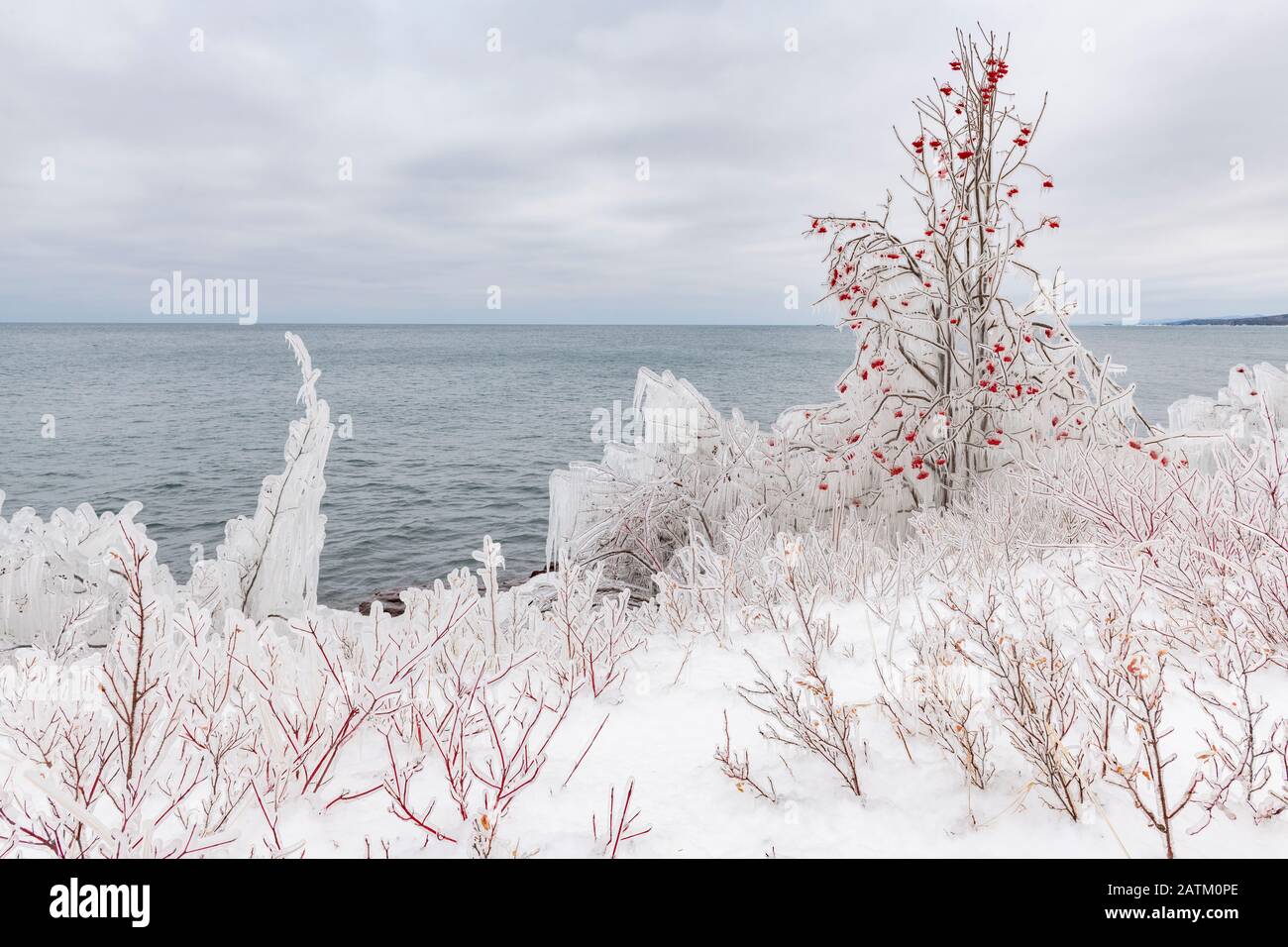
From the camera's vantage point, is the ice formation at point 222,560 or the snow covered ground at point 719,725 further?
the ice formation at point 222,560

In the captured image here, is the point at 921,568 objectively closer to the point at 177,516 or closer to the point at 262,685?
the point at 262,685

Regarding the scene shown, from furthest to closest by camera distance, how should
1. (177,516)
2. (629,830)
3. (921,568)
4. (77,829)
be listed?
1. (177,516)
2. (921,568)
3. (629,830)
4. (77,829)

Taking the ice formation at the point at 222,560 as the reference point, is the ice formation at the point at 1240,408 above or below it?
above

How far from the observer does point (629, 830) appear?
202cm

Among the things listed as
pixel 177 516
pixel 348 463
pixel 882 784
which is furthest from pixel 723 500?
pixel 348 463

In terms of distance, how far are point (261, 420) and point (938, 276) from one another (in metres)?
30.5

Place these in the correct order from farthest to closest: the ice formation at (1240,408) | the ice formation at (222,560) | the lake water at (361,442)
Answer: the lake water at (361,442) → the ice formation at (1240,408) → the ice formation at (222,560)
